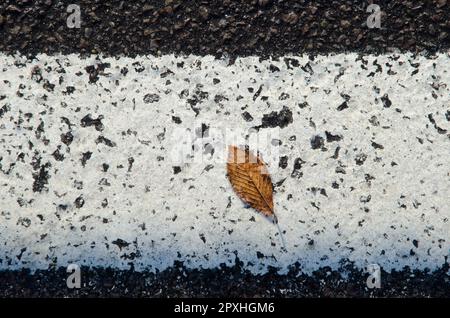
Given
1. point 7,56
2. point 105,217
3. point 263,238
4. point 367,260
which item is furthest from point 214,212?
point 7,56

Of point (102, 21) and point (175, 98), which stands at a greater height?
point (102, 21)

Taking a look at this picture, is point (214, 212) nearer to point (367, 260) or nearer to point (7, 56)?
point (367, 260)

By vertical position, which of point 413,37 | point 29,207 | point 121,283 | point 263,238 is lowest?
point 121,283
